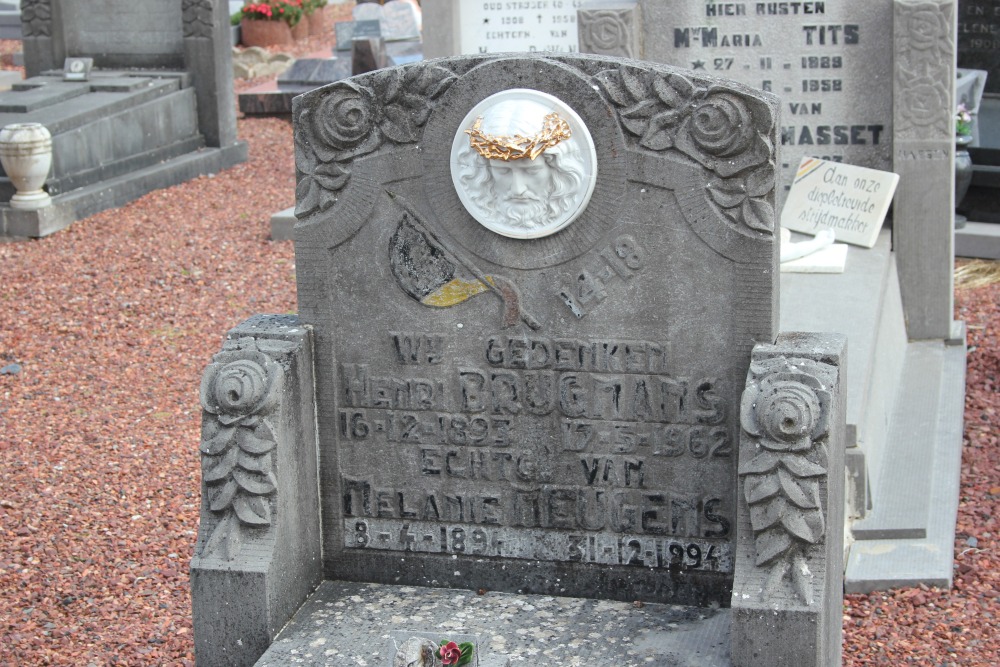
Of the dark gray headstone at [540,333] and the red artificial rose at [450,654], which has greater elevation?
the dark gray headstone at [540,333]

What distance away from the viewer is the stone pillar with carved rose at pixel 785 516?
341cm

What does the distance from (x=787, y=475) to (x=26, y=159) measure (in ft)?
25.8

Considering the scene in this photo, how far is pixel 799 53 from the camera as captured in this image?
7.57 metres

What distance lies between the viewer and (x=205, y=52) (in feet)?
39.9

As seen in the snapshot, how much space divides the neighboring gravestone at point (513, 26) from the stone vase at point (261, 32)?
1079 centimetres

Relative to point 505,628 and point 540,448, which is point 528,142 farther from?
point 505,628


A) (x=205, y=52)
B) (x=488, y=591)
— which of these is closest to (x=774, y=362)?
(x=488, y=591)

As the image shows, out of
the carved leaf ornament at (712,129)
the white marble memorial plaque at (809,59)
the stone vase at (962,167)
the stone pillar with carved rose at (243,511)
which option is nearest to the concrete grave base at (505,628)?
the stone pillar with carved rose at (243,511)

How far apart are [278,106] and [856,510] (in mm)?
10836

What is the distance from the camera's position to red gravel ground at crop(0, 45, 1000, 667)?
16.4 ft

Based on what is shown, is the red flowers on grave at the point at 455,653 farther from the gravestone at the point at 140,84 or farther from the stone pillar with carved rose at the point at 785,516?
the gravestone at the point at 140,84

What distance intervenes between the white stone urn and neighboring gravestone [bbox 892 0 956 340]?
6050mm

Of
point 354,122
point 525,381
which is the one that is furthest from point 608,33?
point 525,381

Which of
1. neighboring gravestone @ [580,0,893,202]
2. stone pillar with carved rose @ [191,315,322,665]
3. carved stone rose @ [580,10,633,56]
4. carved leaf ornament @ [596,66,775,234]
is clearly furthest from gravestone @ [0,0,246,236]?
carved leaf ornament @ [596,66,775,234]
